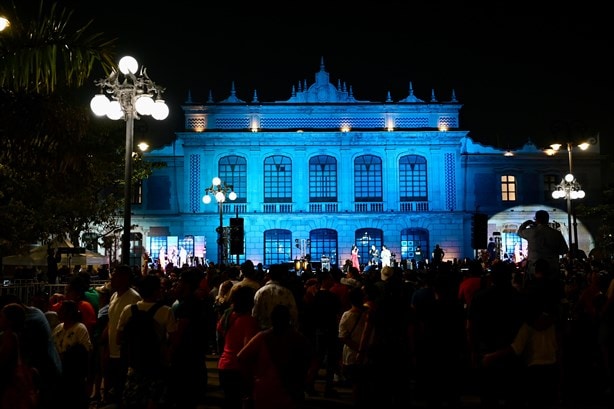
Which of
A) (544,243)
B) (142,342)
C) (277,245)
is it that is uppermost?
(277,245)

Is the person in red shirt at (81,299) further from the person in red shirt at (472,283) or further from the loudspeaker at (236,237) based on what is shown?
the loudspeaker at (236,237)

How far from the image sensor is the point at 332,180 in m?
44.2

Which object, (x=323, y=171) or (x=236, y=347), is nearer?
(x=236, y=347)

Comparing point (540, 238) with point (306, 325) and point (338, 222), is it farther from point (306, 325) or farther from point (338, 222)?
point (338, 222)

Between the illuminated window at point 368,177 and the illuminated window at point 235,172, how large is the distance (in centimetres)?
713

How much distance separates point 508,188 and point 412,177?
6.38 metres

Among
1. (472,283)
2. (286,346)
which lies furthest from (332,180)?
(286,346)

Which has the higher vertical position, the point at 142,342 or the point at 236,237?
the point at 236,237

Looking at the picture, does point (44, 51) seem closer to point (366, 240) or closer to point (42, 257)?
point (42, 257)

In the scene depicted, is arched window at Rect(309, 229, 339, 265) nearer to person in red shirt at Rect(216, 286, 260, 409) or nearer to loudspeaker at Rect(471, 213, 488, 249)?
loudspeaker at Rect(471, 213, 488, 249)

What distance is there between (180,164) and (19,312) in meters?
38.1

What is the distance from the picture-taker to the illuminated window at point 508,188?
4469 centimetres

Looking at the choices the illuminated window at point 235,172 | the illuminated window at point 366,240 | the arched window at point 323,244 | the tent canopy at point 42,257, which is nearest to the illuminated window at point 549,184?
the illuminated window at point 366,240

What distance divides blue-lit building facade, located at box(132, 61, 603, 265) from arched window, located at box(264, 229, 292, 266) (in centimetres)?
7
